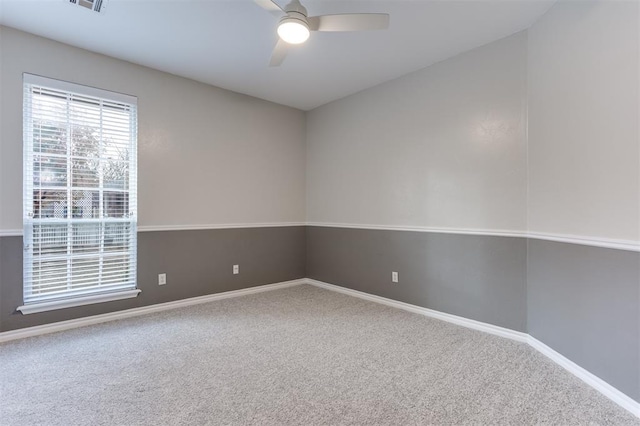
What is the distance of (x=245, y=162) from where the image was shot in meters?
4.13

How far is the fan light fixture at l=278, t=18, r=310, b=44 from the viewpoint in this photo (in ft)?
6.30

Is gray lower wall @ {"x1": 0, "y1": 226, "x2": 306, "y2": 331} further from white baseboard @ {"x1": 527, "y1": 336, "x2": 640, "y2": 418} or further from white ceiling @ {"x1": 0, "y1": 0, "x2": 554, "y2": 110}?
white baseboard @ {"x1": 527, "y1": 336, "x2": 640, "y2": 418}

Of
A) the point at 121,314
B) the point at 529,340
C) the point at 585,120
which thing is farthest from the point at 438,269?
the point at 121,314

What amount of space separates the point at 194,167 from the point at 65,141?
119 cm

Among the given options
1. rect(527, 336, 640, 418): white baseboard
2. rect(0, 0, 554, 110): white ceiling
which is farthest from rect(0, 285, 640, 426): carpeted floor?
rect(0, 0, 554, 110): white ceiling

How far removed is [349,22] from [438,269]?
96.0 inches

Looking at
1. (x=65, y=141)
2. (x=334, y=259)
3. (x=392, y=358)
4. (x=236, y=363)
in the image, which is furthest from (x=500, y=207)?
(x=65, y=141)

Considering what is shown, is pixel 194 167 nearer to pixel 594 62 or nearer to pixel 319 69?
pixel 319 69

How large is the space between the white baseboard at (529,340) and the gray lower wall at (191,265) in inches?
33.7

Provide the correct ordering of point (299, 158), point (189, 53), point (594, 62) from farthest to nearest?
point (299, 158) → point (189, 53) → point (594, 62)

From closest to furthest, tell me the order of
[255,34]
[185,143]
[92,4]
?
[92,4]
[255,34]
[185,143]

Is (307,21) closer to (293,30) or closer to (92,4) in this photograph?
(293,30)

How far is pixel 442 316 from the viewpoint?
316 cm

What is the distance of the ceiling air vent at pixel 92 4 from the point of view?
2256 millimetres
